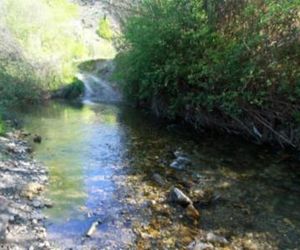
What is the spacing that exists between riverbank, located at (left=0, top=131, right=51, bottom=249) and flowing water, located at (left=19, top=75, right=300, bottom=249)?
30 cm

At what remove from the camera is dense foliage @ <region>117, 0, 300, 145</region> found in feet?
53.3

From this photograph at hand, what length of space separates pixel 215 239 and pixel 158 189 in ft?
10.6

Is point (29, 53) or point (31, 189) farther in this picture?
point (29, 53)

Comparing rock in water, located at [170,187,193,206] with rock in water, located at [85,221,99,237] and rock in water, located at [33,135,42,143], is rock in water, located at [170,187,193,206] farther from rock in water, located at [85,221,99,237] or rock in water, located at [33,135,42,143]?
rock in water, located at [33,135,42,143]

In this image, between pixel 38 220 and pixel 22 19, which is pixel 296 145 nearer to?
pixel 38 220

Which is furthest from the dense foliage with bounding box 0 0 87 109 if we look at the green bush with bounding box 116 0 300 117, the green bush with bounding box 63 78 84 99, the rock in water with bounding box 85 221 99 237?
the rock in water with bounding box 85 221 99 237

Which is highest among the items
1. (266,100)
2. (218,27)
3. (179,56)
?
(218,27)

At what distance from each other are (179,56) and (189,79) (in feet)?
4.97

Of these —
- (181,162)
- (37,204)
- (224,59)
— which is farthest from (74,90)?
(37,204)

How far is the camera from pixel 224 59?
17.8m

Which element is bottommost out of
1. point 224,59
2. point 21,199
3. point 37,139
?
point 21,199

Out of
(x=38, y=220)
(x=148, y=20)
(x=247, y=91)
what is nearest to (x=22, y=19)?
(x=148, y=20)

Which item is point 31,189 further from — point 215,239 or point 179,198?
point 215,239

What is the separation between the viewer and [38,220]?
955 cm
